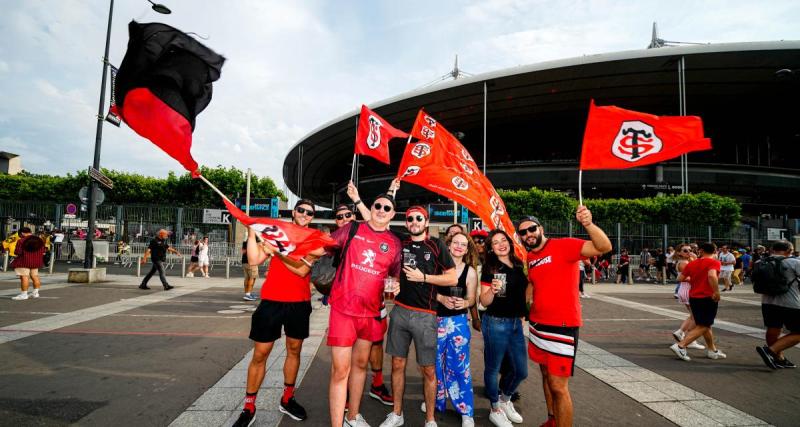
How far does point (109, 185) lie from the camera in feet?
39.0

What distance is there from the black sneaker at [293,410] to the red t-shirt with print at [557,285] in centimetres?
240

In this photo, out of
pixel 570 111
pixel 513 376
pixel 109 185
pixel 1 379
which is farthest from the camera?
pixel 570 111

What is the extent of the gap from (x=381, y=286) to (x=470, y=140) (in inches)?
1605

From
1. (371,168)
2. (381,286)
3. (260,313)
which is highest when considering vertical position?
(371,168)

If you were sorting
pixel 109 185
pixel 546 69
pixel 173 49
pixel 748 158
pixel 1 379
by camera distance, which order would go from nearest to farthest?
pixel 173 49 → pixel 1 379 → pixel 109 185 → pixel 546 69 → pixel 748 158

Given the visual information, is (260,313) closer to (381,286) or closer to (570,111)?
(381,286)

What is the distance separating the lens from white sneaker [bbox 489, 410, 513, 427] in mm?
3275

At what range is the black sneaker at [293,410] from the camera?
3334mm

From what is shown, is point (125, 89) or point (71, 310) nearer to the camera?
point (125, 89)

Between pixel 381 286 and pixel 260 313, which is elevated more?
pixel 381 286

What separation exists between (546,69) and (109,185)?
2952cm

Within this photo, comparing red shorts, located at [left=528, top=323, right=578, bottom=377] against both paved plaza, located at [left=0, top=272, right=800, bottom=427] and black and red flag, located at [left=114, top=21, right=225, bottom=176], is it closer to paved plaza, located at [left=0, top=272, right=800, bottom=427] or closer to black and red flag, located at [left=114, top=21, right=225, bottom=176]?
paved plaza, located at [left=0, top=272, right=800, bottom=427]

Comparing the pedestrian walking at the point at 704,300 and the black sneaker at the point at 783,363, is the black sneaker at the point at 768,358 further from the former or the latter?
the pedestrian walking at the point at 704,300

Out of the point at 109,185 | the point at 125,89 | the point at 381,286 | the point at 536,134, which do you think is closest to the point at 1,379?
the point at 125,89
